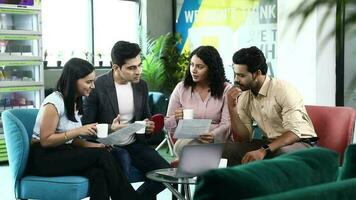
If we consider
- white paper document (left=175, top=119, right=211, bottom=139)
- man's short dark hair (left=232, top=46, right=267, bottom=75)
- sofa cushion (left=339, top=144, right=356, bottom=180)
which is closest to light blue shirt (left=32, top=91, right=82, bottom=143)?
white paper document (left=175, top=119, right=211, bottom=139)

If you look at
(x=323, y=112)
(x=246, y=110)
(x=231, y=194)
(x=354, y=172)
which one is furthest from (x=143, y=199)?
(x=231, y=194)

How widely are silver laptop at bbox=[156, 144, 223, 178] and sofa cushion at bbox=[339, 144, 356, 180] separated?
1133 millimetres

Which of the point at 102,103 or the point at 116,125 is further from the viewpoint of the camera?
the point at 102,103

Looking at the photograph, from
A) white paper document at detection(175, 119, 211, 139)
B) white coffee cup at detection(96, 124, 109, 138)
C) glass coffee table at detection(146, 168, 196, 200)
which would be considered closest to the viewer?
glass coffee table at detection(146, 168, 196, 200)

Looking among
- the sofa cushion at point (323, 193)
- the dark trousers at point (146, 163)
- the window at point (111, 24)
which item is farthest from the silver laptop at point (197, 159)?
the window at point (111, 24)

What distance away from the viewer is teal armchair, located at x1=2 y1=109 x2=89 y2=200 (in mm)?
3096

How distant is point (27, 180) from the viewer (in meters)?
3.16

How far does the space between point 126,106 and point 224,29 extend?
154 inches

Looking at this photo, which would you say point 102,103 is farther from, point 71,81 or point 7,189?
point 7,189

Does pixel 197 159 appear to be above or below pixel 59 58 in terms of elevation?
below

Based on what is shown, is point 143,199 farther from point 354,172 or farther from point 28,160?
point 354,172

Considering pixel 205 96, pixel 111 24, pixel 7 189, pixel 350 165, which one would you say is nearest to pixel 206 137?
pixel 205 96

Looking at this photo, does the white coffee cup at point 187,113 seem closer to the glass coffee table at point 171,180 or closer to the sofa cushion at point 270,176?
the glass coffee table at point 171,180

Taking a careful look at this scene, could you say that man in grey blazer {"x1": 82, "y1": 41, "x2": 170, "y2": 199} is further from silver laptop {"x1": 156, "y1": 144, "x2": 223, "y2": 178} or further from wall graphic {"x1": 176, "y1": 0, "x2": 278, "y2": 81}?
wall graphic {"x1": 176, "y1": 0, "x2": 278, "y2": 81}
